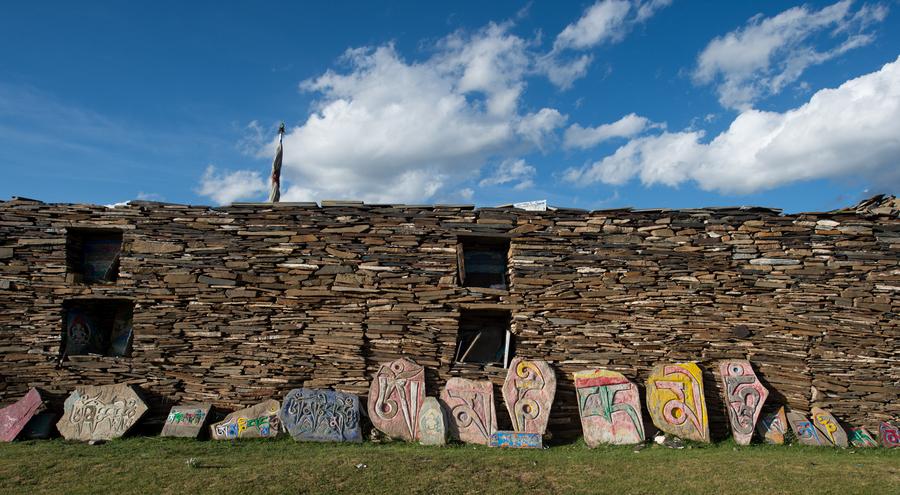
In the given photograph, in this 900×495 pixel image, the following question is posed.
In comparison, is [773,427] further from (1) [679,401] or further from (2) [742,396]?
(1) [679,401]

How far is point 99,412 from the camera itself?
9.06 meters

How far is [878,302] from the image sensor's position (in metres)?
9.75

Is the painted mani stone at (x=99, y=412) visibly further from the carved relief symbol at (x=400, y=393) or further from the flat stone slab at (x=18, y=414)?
the carved relief symbol at (x=400, y=393)

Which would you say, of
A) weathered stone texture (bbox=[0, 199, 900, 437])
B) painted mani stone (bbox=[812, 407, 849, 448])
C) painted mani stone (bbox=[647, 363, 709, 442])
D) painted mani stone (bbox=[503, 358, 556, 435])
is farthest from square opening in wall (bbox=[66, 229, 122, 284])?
painted mani stone (bbox=[812, 407, 849, 448])

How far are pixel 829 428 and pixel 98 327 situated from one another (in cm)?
1351

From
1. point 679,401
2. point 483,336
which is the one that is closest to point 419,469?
point 483,336

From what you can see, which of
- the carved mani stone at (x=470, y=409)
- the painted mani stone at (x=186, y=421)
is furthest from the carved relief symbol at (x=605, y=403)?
the painted mani stone at (x=186, y=421)

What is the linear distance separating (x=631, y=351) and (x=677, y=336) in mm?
889

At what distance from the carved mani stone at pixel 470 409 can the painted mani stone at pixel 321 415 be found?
1.57 meters

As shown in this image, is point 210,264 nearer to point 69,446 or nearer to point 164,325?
point 164,325

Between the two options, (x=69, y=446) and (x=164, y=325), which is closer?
(x=69, y=446)

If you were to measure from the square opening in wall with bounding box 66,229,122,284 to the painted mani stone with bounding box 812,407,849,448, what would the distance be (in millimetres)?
12991

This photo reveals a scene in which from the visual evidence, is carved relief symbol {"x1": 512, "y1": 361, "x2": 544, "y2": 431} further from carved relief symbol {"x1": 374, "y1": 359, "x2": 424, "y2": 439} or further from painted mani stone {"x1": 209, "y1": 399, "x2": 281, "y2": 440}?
painted mani stone {"x1": 209, "y1": 399, "x2": 281, "y2": 440}

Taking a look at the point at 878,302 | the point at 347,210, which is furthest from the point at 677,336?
the point at 347,210
